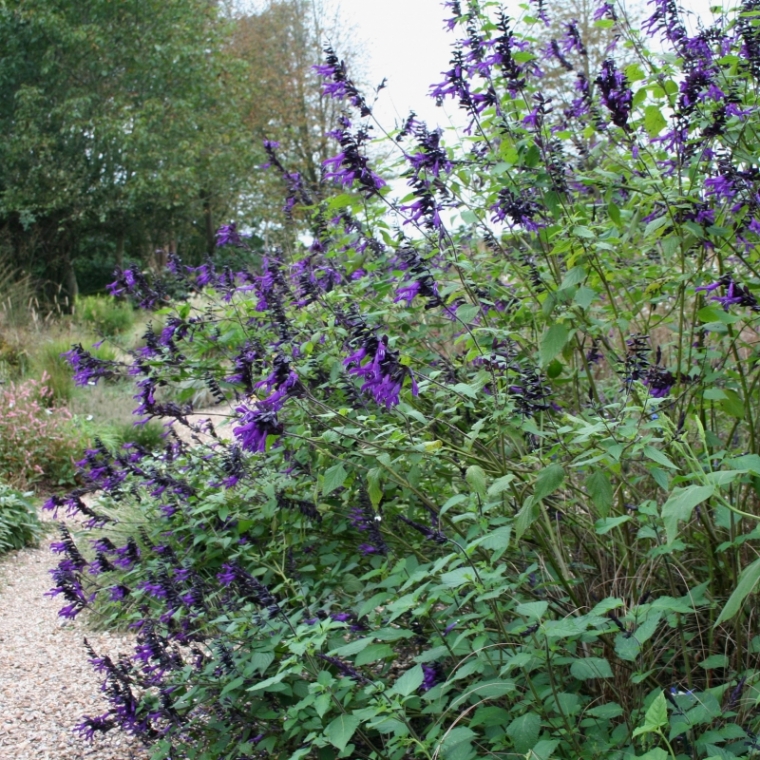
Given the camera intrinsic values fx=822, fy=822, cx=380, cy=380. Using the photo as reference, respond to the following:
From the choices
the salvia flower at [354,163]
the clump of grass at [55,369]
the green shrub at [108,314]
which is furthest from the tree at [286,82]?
the salvia flower at [354,163]

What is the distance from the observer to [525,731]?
1822 mm

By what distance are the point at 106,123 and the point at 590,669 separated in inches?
837

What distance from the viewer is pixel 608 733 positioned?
1.99 meters

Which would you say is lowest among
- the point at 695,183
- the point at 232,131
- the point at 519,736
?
the point at 519,736

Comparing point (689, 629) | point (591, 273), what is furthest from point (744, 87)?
point (689, 629)

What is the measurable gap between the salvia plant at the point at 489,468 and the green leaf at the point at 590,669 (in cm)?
→ 1

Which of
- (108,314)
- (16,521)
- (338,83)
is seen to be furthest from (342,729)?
(108,314)

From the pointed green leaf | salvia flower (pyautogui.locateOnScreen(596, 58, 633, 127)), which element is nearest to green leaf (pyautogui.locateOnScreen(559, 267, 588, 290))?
salvia flower (pyautogui.locateOnScreen(596, 58, 633, 127))

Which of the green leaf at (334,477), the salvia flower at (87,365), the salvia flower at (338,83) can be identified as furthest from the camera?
the salvia flower at (87,365)

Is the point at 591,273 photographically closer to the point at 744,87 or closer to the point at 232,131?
the point at 744,87

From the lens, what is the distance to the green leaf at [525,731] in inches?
71.2

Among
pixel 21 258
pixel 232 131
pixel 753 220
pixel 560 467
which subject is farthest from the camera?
pixel 232 131

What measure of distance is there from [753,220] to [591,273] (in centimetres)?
51

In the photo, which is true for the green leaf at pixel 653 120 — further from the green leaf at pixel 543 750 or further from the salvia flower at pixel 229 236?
the salvia flower at pixel 229 236
